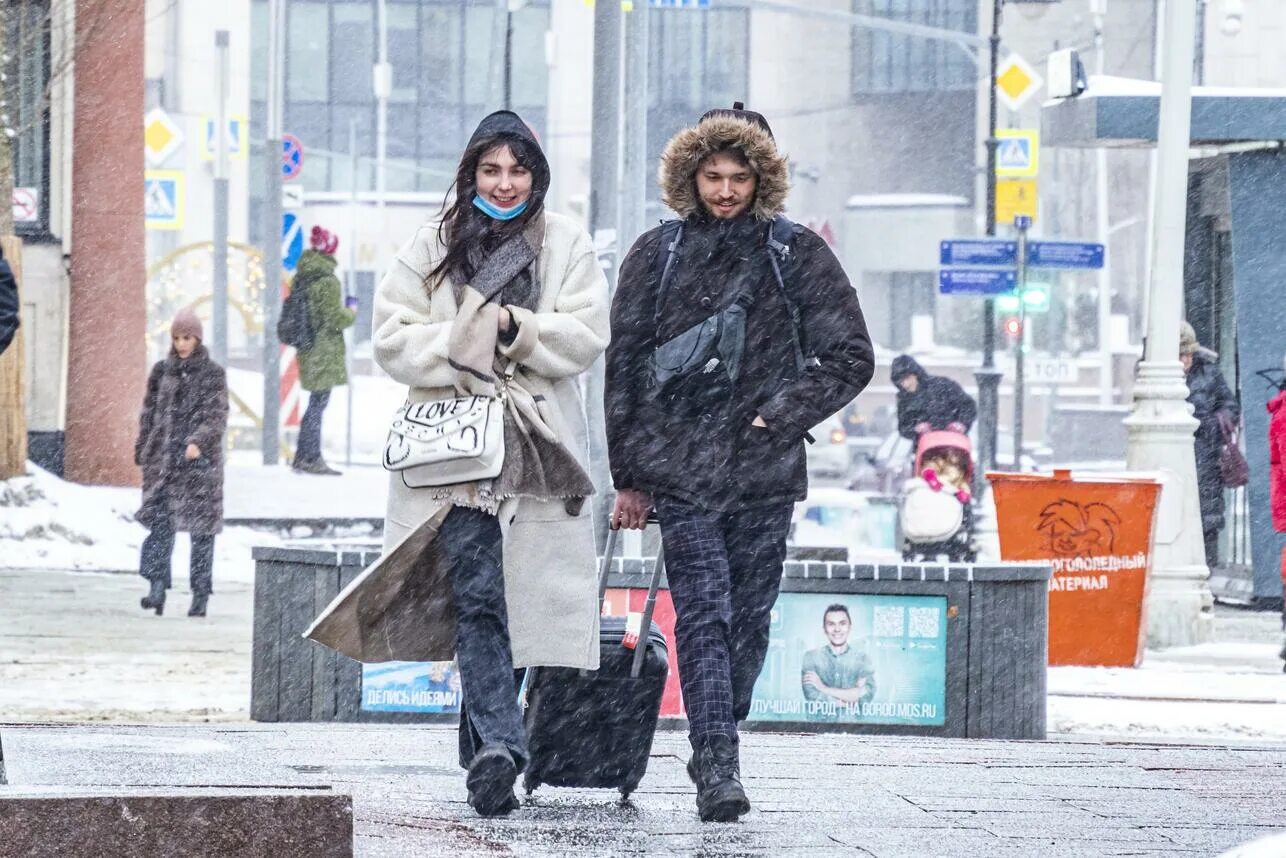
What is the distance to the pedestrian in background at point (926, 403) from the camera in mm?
17688

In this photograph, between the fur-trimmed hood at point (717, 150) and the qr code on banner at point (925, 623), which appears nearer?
the fur-trimmed hood at point (717, 150)

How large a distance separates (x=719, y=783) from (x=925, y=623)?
330cm

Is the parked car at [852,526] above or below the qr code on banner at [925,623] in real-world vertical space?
below

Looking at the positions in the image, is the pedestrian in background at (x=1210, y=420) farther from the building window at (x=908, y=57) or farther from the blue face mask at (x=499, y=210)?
the building window at (x=908, y=57)

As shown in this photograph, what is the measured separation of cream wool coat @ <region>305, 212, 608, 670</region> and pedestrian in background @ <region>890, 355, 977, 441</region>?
37.8ft

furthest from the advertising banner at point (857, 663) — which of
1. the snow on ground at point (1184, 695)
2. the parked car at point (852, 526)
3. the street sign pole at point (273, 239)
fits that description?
the street sign pole at point (273, 239)

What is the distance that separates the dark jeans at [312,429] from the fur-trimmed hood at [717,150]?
52.5ft

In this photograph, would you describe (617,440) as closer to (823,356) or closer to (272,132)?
(823,356)

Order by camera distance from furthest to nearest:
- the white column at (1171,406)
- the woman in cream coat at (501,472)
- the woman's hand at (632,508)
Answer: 1. the white column at (1171,406)
2. the woman's hand at (632,508)
3. the woman in cream coat at (501,472)

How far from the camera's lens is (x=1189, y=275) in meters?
17.6

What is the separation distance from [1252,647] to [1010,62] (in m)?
21.6

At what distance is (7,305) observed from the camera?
5.06m

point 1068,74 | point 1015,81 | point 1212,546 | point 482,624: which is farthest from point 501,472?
point 1015,81

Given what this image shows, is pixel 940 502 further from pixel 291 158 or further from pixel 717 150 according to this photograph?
pixel 291 158
